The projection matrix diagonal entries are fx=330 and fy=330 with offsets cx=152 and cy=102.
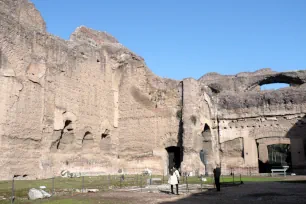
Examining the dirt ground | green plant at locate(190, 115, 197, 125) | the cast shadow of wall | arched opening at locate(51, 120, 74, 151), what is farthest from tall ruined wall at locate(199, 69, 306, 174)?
the dirt ground

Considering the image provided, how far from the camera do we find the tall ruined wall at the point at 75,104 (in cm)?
1277

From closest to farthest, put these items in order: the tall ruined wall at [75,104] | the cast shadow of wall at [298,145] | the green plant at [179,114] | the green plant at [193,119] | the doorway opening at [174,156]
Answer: the tall ruined wall at [75,104] → the green plant at [193,119] → the cast shadow of wall at [298,145] → the green plant at [179,114] → the doorway opening at [174,156]

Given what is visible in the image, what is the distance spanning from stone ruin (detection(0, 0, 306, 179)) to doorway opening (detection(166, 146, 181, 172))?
60mm

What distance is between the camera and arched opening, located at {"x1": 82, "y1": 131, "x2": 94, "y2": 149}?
17.0m

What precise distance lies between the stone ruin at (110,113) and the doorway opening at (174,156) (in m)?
0.06

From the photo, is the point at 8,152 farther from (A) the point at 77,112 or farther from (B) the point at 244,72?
(B) the point at 244,72

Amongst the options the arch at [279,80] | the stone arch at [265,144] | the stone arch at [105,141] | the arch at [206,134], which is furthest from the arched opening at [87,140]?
the arch at [279,80]

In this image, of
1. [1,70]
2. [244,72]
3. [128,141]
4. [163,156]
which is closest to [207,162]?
[163,156]

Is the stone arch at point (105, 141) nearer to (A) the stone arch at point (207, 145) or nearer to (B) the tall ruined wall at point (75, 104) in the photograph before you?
(B) the tall ruined wall at point (75, 104)

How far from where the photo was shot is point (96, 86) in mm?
18078

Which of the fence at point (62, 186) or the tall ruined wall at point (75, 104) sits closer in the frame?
the fence at point (62, 186)

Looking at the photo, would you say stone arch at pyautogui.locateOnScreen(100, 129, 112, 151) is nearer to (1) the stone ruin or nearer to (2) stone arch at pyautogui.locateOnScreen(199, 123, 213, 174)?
(1) the stone ruin

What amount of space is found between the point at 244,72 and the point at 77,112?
16.1 metres

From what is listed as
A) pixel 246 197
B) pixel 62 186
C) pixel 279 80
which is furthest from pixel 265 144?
A: pixel 62 186
